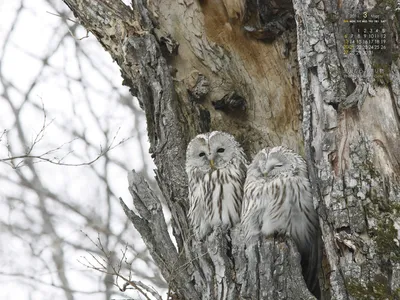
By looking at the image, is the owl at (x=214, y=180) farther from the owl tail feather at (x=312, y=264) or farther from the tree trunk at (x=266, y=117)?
the owl tail feather at (x=312, y=264)

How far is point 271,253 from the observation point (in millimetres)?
4656

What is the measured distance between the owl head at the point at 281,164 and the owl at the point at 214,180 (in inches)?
14.3

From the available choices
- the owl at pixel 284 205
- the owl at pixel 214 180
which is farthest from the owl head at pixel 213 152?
the owl at pixel 284 205

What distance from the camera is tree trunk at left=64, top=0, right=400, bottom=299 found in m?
4.29

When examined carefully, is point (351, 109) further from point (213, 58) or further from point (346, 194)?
point (213, 58)

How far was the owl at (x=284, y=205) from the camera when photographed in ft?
15.8

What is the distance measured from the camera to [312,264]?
4.95m

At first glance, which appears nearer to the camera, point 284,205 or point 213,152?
point 284,205

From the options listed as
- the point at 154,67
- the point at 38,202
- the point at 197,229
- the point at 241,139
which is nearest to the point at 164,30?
the point at 154,67

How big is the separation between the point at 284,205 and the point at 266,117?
1.05m

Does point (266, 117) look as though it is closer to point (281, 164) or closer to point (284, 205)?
point (281, 164)
